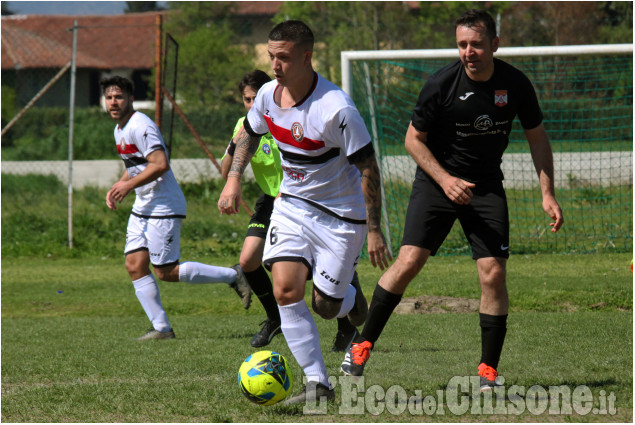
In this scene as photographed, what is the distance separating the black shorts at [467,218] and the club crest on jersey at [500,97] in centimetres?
49

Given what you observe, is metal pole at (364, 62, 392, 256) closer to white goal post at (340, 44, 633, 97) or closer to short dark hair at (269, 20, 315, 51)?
white goal post at (340, 44, 633, 97)

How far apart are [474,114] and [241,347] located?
301 centimetres

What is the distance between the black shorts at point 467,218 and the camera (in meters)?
5.00

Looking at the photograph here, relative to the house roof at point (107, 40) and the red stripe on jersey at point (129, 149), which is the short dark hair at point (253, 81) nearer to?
the red stripe on jersey at point (129, 149)

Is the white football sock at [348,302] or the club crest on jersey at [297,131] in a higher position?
the club crest on jersey at [297,131]

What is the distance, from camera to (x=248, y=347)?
6.91 m

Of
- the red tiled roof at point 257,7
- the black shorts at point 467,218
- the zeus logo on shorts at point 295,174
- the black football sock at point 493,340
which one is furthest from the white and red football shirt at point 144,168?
the red tiled roof at point 257,7

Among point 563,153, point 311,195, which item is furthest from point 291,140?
A: point 563,153

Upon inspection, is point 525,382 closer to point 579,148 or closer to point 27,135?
point 579,148

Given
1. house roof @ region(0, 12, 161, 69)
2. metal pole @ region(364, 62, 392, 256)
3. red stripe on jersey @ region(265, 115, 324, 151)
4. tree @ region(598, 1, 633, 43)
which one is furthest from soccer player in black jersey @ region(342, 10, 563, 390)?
house roof @ region(0, 12, 161, 69)

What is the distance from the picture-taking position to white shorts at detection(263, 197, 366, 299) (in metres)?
4.90

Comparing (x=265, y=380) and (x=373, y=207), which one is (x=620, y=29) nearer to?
(x=373, y=207)

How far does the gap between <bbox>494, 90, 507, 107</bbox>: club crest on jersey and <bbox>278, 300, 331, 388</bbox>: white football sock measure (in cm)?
163

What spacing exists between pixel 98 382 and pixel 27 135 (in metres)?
19.8
